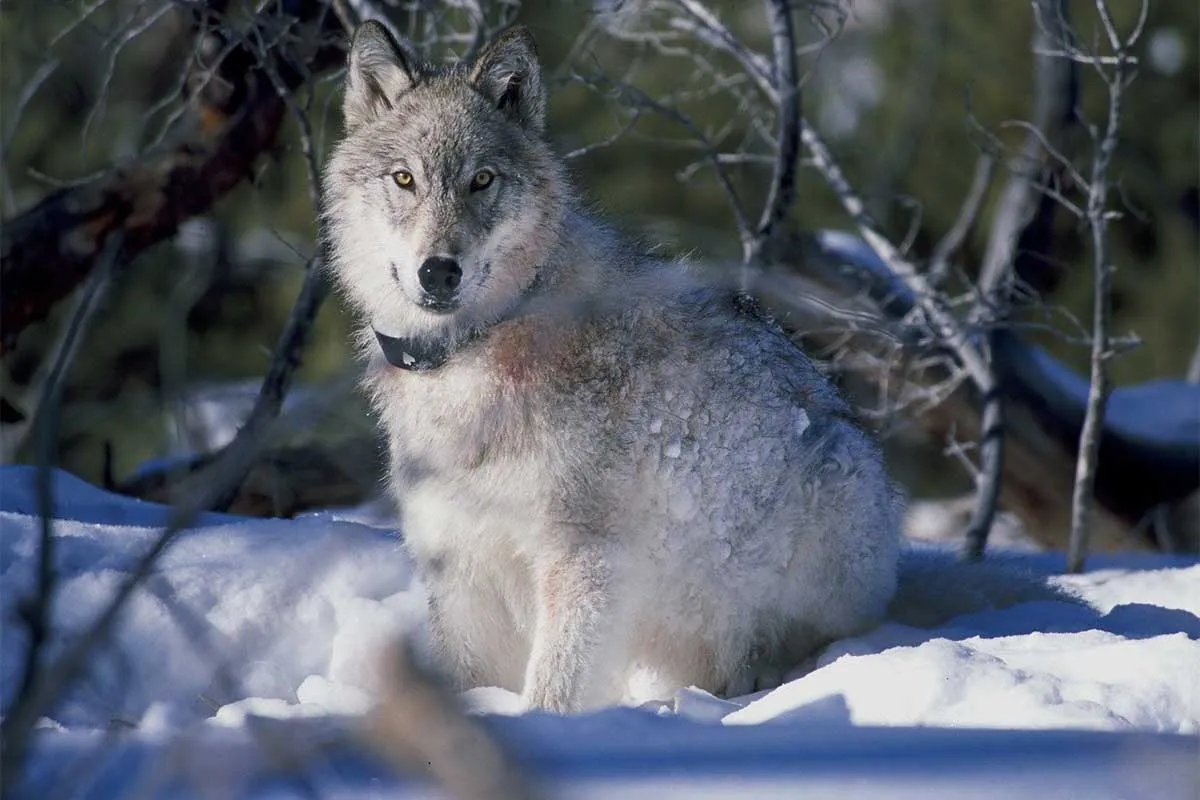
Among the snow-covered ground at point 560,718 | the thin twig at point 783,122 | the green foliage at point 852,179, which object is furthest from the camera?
the green foliage at point 852,179

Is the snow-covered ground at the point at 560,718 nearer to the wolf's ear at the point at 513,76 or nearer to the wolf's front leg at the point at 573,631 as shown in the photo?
the wolf's front leg at the point at 573,631

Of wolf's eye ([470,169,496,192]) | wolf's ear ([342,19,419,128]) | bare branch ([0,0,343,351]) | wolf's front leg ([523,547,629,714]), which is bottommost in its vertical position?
wolf's front leg ([523,547,629,714])

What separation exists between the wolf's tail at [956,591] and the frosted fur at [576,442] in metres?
0.35

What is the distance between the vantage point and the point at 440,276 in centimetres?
429

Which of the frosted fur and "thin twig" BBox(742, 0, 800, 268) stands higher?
"thin twig" BBox(742, 0, 800, 268)

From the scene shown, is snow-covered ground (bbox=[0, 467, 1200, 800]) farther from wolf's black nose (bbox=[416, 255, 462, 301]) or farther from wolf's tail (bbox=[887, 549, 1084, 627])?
wolf's black nose (bbox=[416, 255, 462, 301])

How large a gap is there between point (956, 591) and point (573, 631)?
173cm

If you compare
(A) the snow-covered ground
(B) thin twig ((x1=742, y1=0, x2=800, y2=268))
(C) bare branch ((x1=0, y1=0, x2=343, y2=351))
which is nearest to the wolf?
A: (A) the snow-covered ground

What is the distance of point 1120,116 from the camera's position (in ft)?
22.1

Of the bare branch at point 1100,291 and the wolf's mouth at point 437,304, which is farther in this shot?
the bare branch at point 1100,291

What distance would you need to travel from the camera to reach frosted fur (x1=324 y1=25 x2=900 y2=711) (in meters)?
4.27

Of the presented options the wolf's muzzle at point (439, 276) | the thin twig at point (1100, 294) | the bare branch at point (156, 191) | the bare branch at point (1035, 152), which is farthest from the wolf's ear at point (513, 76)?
the bare branch at point (1035, 152)

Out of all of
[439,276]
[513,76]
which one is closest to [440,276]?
[439,276]

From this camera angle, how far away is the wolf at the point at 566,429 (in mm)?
4281
